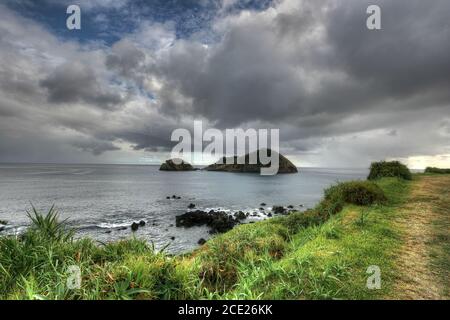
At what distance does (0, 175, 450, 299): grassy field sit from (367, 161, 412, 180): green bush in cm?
900

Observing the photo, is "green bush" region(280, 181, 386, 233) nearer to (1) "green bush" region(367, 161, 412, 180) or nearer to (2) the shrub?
(2) the shrub

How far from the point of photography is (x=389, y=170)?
16625 mm

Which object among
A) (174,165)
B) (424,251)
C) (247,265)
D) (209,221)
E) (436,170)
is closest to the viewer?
(424,251)

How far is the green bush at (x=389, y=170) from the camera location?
53.1 ft

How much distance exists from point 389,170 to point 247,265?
16.0m

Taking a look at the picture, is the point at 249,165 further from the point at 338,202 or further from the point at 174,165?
the point at 338,202

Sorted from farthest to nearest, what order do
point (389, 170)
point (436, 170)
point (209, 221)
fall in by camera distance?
point (209, 221), point (436, 170), point (389, 170)

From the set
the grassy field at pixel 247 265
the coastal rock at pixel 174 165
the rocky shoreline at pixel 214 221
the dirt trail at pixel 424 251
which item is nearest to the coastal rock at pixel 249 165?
the coastal rock at pixel 174 165

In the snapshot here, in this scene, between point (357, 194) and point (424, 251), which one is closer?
point (424, 251)

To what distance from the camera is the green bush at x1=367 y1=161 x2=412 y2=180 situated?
637 inches

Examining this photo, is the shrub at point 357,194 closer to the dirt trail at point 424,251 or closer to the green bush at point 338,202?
the green bush at point 338,202

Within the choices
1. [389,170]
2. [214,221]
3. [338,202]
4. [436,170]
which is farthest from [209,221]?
[436,170]
